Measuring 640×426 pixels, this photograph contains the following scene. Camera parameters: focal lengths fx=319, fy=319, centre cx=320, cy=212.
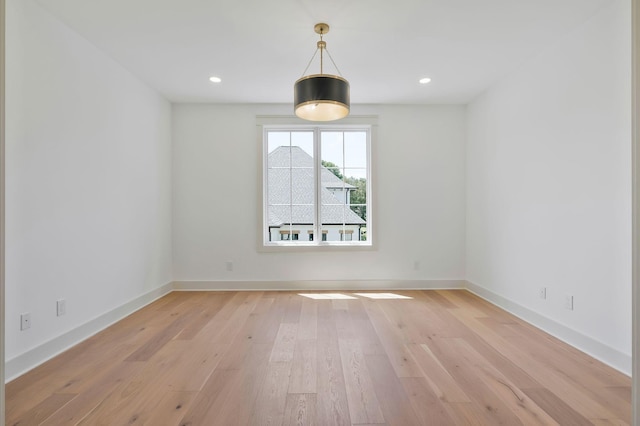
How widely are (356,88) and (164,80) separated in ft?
7.38

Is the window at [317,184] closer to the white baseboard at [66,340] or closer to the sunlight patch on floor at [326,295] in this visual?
the sunlight patch on floor at [326,295]

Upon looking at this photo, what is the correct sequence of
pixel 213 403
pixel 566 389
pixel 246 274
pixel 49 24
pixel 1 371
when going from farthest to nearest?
pixel 246 274
pixel 49 24
pixel 566 389
pixel 213 403
pixel 1 371

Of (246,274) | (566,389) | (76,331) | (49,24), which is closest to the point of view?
(566,389)

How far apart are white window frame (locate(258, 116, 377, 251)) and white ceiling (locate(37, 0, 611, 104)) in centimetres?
74

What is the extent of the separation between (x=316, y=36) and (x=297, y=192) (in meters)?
2.24

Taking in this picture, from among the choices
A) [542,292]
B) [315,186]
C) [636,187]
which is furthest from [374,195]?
[636,187]

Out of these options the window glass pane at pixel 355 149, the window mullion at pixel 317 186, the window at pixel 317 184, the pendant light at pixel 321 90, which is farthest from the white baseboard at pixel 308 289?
the pendant light at pixel 321 90

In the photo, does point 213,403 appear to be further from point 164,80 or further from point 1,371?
point 164,80

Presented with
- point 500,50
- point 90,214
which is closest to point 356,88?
point 500,50

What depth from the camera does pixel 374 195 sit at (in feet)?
14.8

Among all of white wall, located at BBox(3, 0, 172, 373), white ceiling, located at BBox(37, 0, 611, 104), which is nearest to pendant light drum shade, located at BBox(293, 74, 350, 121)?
white ceiling, located at BBox(37, 0, 611, 104)

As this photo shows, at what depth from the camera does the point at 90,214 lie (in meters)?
2.87

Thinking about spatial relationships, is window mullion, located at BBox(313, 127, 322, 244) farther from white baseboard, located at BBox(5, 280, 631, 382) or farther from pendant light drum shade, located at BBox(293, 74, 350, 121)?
pendant light drum shade, located at BBox(293, 74, 350, 121)

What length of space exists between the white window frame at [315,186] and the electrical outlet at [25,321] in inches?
100.0
